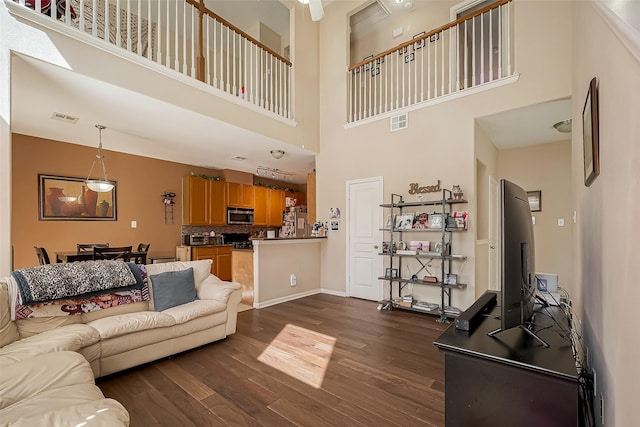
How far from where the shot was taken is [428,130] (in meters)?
4.30

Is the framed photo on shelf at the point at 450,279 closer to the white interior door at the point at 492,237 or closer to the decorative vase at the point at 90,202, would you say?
the white interior door at the point at 492,237

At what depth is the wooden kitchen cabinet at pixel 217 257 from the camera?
20.3 ft

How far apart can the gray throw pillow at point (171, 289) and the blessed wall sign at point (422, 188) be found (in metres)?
3.26

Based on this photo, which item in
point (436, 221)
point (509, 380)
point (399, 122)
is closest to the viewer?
point (509, 380)

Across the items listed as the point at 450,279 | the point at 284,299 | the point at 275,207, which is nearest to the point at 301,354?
the point at 284,299

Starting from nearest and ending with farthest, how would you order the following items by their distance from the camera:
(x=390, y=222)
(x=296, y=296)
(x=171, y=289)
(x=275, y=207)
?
(x=171, y=289) → (x=390, y=222) → (x=296, y=296) → (x=275, y=207)

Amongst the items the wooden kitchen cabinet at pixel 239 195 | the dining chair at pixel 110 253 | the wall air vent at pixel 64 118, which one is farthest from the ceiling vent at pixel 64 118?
the wooden kitchen cabinet at pixel 239 195

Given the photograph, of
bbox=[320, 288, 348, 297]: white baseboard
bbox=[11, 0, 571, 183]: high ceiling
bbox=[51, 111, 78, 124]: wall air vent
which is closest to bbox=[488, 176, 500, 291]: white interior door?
bbox=[11, 0, 571, 183]: high ceiling

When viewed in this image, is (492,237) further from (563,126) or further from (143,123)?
(143,123)

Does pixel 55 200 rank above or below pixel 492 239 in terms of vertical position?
above

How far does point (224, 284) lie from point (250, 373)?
1.13 metres

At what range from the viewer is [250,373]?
2.44 meters

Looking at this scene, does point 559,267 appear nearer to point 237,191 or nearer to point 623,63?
point 623,63

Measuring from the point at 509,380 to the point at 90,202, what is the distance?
20.8 ft
